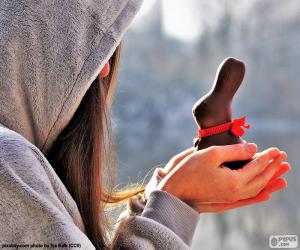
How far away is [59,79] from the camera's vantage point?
1.63 ft

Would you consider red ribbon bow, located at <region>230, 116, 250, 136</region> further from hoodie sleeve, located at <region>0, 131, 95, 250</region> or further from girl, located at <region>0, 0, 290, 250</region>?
hoodie sleeve, located at <region>0, 131, 95, 250</region>

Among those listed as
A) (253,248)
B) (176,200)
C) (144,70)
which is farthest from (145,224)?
(144,70)

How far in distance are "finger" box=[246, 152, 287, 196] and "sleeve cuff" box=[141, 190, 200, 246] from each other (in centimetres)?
6

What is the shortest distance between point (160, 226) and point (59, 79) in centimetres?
15

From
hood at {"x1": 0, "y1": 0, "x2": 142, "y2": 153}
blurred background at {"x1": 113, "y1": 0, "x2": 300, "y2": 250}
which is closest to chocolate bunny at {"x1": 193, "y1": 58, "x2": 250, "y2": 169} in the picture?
hood at {"x1": 0, "y1": 0, "x2": 142, "y2": 153}

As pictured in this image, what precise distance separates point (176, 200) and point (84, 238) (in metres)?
0.10

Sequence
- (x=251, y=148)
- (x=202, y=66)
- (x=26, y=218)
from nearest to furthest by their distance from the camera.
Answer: (x=26, y=218)
(x=251, y=148)
(x=202, y=66)

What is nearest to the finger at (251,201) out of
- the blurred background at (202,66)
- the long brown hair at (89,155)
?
the long brown hair at (89,155)

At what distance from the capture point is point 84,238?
0.44 meters

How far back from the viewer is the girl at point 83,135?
483mm

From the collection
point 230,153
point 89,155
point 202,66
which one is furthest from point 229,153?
point 202,66

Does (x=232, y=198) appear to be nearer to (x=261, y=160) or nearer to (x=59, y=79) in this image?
(x=261, y=160)

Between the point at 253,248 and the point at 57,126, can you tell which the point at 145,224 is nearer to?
the point at 57,126

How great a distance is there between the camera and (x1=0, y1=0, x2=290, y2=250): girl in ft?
1.59
